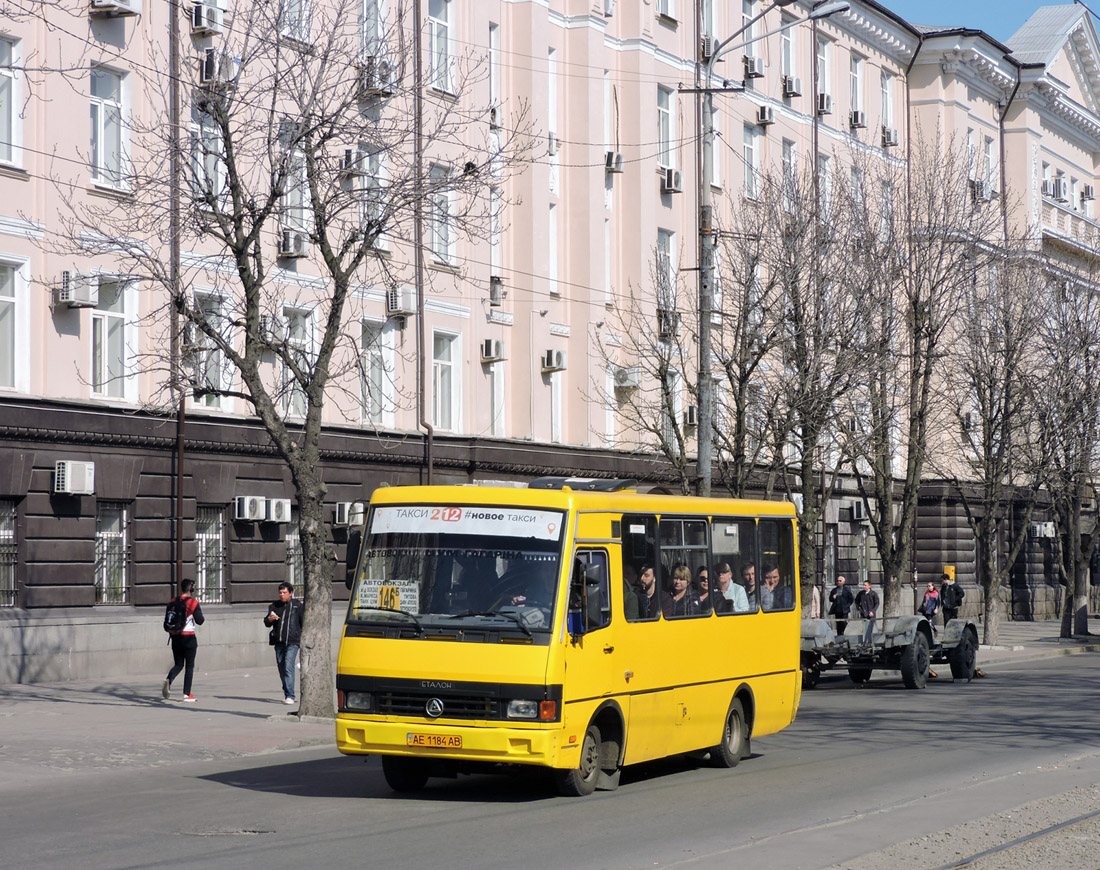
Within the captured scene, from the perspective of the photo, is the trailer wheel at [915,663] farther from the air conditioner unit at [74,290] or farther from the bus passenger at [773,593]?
the air conditioner unit at [74,290]

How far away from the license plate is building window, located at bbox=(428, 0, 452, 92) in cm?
2216

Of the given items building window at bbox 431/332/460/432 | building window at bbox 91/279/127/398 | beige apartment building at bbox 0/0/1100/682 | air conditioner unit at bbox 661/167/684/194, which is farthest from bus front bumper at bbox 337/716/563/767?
air conditioner unit at bbox 661/167/684/194

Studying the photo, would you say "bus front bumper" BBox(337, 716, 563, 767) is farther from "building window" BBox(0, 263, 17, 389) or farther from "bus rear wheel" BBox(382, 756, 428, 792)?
"building window" BBox(0, 263, 17, 389)

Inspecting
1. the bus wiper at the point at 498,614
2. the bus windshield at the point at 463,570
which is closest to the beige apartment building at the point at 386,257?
the bus windshield at the point at 463,570

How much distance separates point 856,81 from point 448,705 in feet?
133

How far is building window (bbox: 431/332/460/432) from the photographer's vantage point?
33219 millimetres

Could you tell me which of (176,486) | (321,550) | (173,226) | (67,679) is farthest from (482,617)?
(176,486)

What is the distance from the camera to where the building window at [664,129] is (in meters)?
39.4

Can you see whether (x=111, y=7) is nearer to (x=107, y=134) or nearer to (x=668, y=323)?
(x=107, y=134)

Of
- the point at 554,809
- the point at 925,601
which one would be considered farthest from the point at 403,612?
the point at 925,601

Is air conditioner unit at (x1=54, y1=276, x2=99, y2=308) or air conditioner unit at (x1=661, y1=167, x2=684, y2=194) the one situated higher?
air conditioner unit at (x1=661, y1=167, x2=684, y2=194)

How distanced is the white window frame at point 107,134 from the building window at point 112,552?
521 cm

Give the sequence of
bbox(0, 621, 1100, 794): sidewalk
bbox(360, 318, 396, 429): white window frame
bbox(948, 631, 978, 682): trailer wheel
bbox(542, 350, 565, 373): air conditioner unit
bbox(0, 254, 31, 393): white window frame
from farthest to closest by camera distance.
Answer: bbox(542, 350, 565, 373): air conditioner unit, bbox(360, 318, 396, 429): white window frame, bbox(948, 631, 978, 682): trailer wheel, bbox(0, 254, 31, 393): white window frame, bbox(0, 621, 1100, 794): sidewalk

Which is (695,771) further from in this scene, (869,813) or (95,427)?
(95,427)
